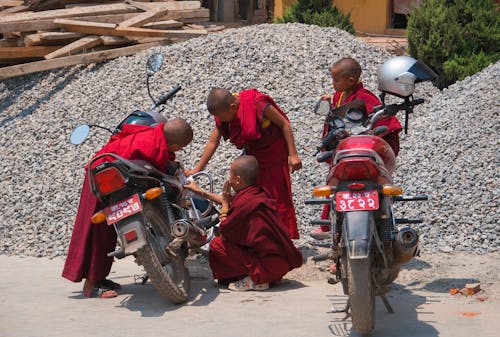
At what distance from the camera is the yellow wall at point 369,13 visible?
1541 centimetres

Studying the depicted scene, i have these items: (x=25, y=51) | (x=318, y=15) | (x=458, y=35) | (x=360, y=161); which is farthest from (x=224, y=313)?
(x=318, y=15)

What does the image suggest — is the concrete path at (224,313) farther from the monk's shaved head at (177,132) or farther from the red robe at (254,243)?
the monk's shaved head at (177,132)

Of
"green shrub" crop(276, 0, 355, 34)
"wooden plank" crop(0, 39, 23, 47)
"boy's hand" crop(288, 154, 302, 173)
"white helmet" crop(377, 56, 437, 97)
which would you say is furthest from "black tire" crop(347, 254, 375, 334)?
"green shrub" crop(276, 0, 355, 34)

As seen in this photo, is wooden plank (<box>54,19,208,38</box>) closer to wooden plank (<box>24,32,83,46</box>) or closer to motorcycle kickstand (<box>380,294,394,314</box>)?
wooden plank (<box>24,32,83,46</box>)

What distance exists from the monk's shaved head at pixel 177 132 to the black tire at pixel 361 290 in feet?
5.06

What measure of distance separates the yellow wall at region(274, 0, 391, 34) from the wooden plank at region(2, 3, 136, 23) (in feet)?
13.8

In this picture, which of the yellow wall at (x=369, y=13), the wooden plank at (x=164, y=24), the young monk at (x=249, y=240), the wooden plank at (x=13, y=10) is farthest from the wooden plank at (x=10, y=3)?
the young monk at (x=249, y=240)

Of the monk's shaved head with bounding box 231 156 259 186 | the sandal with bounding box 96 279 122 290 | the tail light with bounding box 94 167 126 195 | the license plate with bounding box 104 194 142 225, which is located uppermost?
the tail light with bounding box 94 167 126 195

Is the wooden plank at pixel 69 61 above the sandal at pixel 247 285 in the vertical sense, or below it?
above

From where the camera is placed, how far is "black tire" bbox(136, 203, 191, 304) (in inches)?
206

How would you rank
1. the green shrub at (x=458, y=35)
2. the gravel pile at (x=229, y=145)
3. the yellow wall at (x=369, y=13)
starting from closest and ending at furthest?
1. the gravel pile at (x=229, y=145)
2. the green shrub at (x=458, y=35)
3. the yellow wall at (x=369, y=13)

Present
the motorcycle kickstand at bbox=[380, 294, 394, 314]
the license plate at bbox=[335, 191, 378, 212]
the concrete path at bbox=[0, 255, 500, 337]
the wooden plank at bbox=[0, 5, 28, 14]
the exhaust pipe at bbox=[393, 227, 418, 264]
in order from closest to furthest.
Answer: the license plate at bbox=[335, 191, 378, 212], the exhaust pipe at bbox=[393, 227, 418, 264], the concrete path at bbox=[0, 255, 500, 337], the motorcycle kickstand at bbox=[380, 294, 394, 314], the wooden plank at bbox=[0, 5, 28, 14]

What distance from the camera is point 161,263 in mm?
5496

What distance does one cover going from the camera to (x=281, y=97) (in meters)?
9.71
